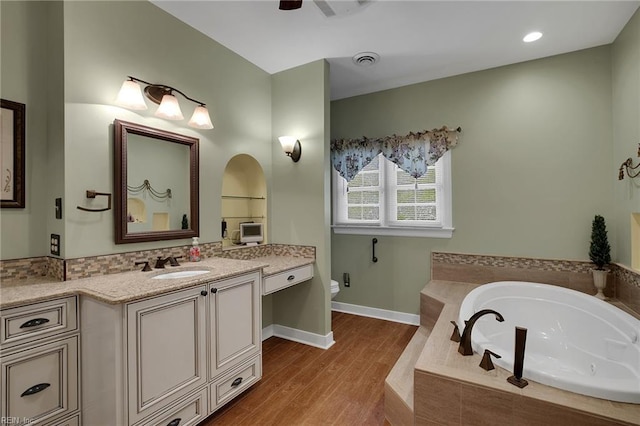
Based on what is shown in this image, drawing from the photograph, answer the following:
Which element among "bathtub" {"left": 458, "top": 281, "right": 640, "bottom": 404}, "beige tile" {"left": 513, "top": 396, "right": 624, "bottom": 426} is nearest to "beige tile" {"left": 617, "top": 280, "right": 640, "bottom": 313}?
"bathtub" {"left": 458, "top": 281, "right": 640, "bottom": 404}

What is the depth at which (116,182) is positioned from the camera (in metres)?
1.90

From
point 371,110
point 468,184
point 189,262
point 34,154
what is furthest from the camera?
point 371,110

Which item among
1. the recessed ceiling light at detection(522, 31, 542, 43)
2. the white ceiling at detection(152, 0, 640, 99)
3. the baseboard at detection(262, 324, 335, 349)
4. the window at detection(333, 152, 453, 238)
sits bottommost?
the baseboard at detection(262, 324, 335, 349)

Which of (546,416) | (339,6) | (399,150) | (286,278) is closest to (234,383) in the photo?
(286,278)

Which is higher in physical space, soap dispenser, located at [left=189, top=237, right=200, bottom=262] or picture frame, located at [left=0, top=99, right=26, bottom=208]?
picture frame, located at [left=0, top=99, right=26, bottom=208]

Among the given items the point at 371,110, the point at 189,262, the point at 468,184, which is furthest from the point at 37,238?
the point at 468,184

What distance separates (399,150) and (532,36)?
150cm

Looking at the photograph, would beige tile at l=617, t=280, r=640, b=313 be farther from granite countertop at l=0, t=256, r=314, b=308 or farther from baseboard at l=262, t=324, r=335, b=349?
granite countertop at l=0, t=256, r=314, b=308

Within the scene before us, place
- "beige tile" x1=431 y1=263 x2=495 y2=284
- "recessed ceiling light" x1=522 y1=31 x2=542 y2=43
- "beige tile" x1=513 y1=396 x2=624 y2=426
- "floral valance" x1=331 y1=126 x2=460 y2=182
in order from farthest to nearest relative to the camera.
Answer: "floral valance" x1=331 y1=126 x2=460 y2=182 < "beige tile" x1=431 y1=263 x2=495 y2=284 < "recessed ceiling light" x1=522 y1=31 x2=542 y2=43 < "beige tile" x1=513 y1=396 x2=624 y2=426

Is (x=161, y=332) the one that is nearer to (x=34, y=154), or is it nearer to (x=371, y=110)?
(x=34, y=154)

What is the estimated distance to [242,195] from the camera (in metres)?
3.17

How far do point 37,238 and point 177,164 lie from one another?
96 centimetres

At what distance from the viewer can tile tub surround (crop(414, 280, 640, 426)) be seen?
1188 mm

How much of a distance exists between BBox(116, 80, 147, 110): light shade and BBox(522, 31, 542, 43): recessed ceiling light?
3.06 metres
